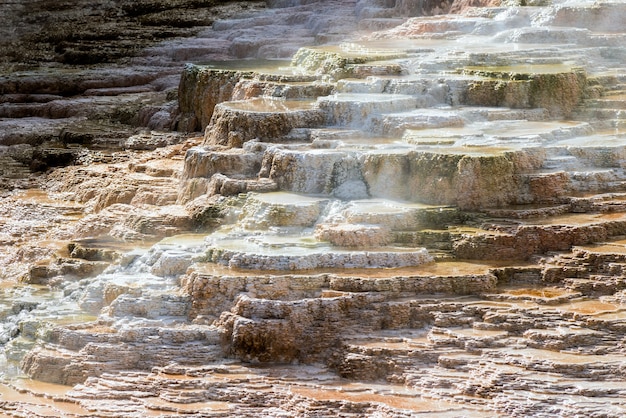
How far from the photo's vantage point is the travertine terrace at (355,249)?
527 inches

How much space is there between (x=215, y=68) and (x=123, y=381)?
863cm

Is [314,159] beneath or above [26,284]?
above

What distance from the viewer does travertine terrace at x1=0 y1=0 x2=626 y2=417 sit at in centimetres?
1340

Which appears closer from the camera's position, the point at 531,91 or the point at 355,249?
the point at 355,249

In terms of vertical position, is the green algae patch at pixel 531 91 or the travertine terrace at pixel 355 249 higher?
the green algae patch at pixel 531 91

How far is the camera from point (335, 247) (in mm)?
15055

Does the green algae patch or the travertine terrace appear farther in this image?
the green algae patch

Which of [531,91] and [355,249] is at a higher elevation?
[531,91]

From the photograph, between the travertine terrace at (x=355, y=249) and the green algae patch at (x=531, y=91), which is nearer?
the travertine terrace at (x=355, y=249)

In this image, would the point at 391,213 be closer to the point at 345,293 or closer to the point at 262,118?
the point at 345,293

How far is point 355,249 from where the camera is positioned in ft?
49.2


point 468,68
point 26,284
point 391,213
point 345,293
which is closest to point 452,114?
point 468,68

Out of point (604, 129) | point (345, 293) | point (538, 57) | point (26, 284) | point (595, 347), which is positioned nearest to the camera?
point (595, 347)

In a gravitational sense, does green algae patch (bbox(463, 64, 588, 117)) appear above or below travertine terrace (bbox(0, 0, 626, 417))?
above
